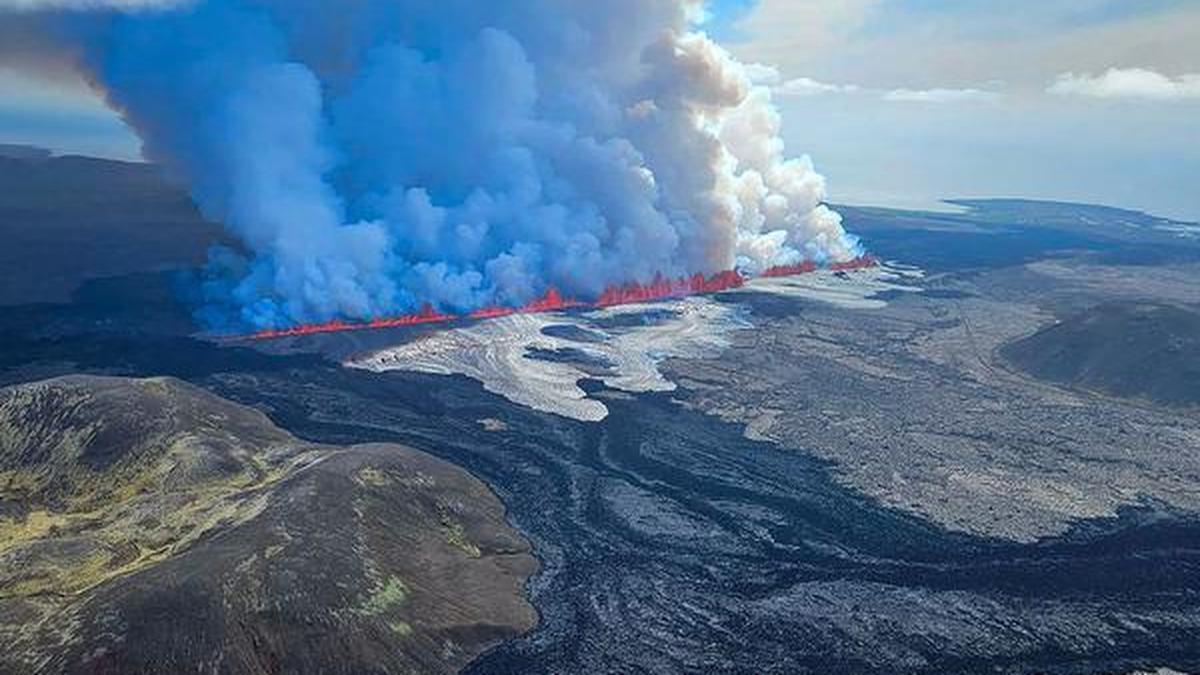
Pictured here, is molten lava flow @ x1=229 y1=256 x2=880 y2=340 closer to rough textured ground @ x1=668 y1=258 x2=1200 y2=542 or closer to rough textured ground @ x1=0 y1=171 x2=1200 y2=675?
rough textured ground @ x1=0 y1=171 x2=1200 y2=675

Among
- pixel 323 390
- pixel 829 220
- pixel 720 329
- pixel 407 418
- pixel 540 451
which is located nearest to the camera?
pixel 540 451

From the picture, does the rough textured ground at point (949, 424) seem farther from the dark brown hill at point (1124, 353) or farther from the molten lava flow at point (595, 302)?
the molten lava flow at point (595, 302)

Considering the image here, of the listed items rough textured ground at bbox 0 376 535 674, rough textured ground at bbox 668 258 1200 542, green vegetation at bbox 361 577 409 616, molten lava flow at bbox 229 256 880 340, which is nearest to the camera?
rough textured ground at bbox 0 376 535 674

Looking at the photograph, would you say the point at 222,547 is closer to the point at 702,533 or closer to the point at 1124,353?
the point at 702,533

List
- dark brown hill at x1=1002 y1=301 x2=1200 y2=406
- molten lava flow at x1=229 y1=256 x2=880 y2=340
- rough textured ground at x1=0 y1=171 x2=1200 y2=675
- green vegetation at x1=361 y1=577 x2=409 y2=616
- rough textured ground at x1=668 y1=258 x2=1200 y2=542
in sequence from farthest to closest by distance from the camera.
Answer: molten lava flow at x1=229 y1=256 x2=880 y2=340 < dark brown hill at x1=1002 y1=301 x2=1200 y2=406 < rough textured ground at x1=668 y1=258 x2=1200 y2=542 < green vegetation at x1=361 y1=577 x2=409 y2=616 < rough textured ground at x1=0 y1=171 x2=1200 y2=675

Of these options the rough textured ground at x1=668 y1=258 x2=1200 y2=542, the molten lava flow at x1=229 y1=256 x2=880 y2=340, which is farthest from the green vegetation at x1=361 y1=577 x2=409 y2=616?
the molten lava flow at x1=229 y1=256 x2=880 y2=340

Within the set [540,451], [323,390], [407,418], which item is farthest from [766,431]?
[323,390]

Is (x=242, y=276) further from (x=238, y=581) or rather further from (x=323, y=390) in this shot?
(x=238, y=581)
